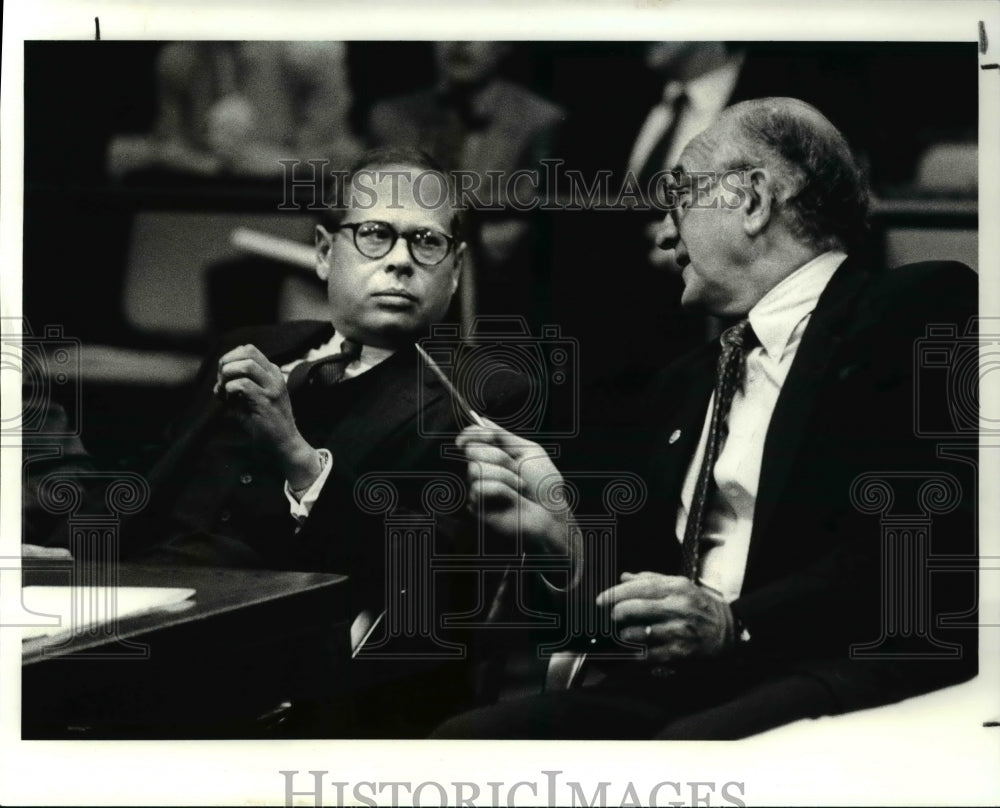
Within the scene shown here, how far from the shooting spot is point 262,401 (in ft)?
12.2

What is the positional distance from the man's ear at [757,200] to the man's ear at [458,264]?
899 mm

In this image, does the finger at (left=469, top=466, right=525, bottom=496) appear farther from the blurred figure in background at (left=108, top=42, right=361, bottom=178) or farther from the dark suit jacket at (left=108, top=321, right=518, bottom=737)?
the blurred figure in background at (left=108, top=42, right=361, bottom=178)

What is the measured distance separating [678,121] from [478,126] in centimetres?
64

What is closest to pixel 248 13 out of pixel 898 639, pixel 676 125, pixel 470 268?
pixel 470 268

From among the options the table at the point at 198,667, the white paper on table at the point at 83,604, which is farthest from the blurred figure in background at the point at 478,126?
the white paper on table at the point at 83,604

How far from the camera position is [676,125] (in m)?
3.70

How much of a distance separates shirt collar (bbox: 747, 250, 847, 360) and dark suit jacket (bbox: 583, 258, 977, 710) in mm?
40

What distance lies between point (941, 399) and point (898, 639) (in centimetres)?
77

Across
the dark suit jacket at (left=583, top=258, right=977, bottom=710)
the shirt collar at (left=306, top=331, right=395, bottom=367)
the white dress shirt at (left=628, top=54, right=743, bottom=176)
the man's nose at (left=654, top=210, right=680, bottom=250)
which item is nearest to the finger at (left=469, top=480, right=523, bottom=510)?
the dark suit jacket at (left=583, top=258, right=977, bottom=710)

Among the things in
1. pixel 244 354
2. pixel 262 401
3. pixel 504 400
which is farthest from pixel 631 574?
pixel 244 354

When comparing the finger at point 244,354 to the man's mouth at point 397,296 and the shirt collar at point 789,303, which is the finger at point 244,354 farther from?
the shirt collar at point 789,303

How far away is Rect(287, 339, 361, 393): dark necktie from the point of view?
3725 mm

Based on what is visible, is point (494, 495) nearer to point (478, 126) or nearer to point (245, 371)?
point (245, 371)

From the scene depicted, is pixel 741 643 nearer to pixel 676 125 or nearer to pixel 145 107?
pixel 676 125
